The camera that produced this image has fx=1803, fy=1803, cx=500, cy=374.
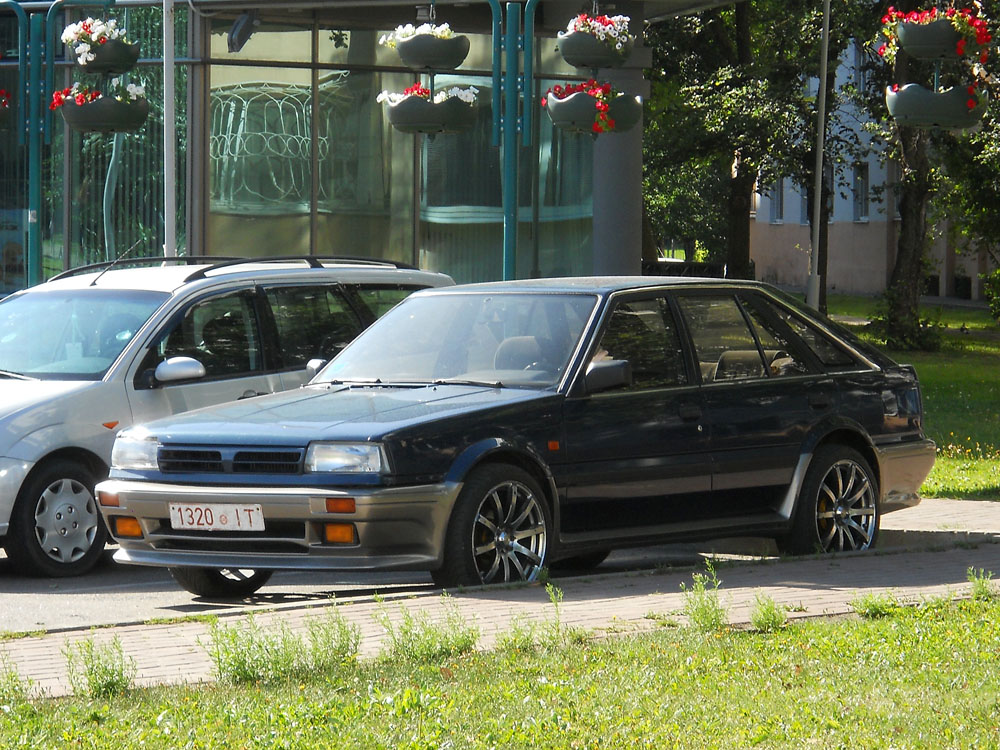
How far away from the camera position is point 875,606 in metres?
7.31

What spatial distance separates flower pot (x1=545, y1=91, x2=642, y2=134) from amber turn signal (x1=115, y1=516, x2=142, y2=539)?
733cm

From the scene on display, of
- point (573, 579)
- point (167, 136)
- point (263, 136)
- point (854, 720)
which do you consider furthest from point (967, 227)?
point (854, 720)

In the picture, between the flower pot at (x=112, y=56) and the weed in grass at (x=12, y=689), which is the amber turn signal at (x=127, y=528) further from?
the flower pot at (x=112, y=56)

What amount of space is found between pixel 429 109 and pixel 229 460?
7189 millimetres

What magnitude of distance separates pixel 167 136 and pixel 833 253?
4314 centimetres

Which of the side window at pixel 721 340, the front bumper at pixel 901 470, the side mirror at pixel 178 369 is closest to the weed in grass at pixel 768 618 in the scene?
the side window at pixel 721 340

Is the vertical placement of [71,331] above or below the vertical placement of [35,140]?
below

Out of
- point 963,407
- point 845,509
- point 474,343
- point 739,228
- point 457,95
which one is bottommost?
point 963,407

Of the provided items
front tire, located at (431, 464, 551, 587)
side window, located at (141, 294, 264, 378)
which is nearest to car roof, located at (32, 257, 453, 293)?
side window, located at (141, 294, 264, 378)

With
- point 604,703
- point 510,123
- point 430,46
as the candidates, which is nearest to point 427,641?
point 604,703

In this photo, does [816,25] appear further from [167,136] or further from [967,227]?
Answer: [167,136]

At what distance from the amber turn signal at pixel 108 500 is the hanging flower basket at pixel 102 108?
7971mm

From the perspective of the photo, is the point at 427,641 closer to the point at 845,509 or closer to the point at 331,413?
the point at 331,413

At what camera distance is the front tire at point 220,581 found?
896 cm
